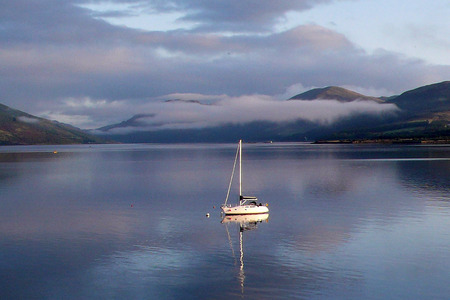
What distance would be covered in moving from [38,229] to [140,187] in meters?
45.7

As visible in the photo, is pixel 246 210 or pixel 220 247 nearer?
pixel 220 247

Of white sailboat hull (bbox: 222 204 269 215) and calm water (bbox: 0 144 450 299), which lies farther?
white sailboat hull (bbox: 222 204 269 215)

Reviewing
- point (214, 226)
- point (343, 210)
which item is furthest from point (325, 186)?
point (214, 226)

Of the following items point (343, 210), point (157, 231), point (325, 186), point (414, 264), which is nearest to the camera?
point (414, 264)

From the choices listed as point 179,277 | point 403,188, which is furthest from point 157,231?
point 403,188

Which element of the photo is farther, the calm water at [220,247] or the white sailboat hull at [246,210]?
the white sailboat hull at [246,210]

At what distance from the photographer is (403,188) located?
90.4 metres

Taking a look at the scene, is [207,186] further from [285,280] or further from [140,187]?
[285,280]

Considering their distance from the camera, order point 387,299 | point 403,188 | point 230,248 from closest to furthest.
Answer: point 387,299, point 230,248, point 403,188

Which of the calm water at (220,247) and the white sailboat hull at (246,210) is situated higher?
the white sailboat hull at (246,210)

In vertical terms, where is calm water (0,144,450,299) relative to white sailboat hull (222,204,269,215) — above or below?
below

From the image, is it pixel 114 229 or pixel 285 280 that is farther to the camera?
pixel 114 229

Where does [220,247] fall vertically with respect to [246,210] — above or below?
below

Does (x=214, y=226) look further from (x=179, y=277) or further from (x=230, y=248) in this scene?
(x=179, y=277)
